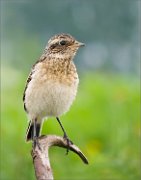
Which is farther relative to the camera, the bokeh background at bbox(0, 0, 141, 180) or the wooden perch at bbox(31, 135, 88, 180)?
the bokeh background at bbox(0, 0, 141, 180)

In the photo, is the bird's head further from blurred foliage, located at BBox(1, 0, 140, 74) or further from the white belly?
blurred foliage, located at BBox(1, 0, 140, 74)

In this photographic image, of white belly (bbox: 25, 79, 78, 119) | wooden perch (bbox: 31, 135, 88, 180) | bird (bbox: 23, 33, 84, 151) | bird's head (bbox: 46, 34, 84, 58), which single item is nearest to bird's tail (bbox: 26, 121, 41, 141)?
bird (bbox: 23, 33, 84, 151)

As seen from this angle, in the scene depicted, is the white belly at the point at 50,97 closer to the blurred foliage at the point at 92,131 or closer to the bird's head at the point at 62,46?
the bird's head at the point at 62,46

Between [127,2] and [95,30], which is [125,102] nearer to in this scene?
[95,30]

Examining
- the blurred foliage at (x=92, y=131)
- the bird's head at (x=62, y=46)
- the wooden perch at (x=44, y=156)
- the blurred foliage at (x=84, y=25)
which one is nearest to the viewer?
the wooden perch at (x=44, y=156)

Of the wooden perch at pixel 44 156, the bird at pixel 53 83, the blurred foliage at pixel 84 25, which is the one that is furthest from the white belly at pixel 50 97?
the blurred foliage at pixel 84 25

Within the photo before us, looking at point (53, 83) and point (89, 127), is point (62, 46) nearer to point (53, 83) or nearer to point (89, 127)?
point (53, 83)

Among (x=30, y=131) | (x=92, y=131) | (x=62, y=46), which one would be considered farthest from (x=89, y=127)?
(x=62, y=46)
